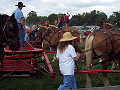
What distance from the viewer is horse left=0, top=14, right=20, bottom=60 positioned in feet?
20.2

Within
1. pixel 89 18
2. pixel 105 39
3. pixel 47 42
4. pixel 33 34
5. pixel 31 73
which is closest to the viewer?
pixel 105 39

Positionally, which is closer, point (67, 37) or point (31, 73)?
point (67, 37)

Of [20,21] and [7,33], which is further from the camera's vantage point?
[20,21]

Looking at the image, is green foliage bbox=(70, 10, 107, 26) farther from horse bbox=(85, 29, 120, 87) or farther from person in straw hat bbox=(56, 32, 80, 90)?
person in straw hat bbox=(56, 32, 80, 90)

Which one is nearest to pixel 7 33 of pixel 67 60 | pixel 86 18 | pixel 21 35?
pixel 21 35

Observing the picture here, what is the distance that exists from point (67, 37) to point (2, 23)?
1.99m

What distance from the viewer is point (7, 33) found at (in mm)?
6195

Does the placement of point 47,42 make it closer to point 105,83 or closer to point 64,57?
point 105,83

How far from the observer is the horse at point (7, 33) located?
6.17 meters

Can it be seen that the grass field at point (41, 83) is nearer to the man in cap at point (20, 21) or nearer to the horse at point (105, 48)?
the horse at point (105, 48)

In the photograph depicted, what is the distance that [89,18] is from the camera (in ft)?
244

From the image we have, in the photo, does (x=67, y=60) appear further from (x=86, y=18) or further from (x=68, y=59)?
(x=86, y=18)

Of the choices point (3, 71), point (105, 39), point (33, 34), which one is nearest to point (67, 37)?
point (105, 39)

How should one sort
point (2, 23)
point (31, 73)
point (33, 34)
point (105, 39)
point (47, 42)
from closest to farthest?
point (2, 23)
point (105, 39)
point (31, 73)
point (47, 42)
point (33, 34)
